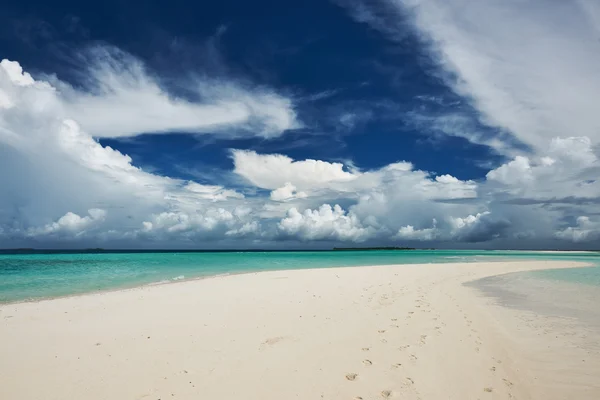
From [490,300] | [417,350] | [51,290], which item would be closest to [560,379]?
[417,350]

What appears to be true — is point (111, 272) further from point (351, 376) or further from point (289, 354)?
point (351, 376)

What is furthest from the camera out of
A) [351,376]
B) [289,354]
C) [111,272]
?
[111,272]

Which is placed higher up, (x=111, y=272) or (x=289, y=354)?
(x=289, y=354)

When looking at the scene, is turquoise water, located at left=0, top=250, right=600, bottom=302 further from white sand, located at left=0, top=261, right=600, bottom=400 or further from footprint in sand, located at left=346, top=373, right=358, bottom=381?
footprint in sand, located at left=346, top=373, right=358, bottom=381

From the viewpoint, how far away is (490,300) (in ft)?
55.0

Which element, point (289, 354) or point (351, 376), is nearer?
point (351, 376)

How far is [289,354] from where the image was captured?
8.34 meters

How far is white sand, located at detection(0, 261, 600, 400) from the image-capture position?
6520 mm

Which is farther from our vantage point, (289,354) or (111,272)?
(111,272)

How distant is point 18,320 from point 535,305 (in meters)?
22.6

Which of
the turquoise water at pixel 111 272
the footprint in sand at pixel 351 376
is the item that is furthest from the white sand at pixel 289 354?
the turquoise water at pixel 111 272

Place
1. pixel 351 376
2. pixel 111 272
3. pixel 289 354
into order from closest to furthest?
pixel 351 376 → pixel 289 354 → pixel 111 272

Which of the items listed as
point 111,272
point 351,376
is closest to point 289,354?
point 351,376

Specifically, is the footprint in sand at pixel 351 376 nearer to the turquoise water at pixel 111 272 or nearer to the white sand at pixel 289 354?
the white sand at pixel 289 354
